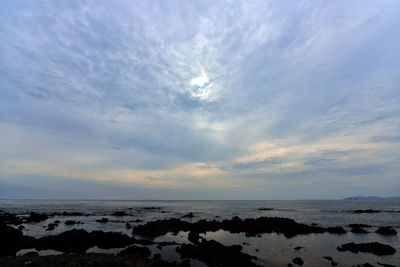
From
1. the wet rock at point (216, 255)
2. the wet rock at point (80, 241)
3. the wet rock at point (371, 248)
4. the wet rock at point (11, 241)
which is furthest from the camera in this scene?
the wet rock at point (80, 241)

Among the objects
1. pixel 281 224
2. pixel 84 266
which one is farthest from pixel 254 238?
pixel 84 266

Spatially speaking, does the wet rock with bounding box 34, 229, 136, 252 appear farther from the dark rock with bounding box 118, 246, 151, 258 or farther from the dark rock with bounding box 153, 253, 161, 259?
the dark rock with bounding box 153, 253, 161, 259

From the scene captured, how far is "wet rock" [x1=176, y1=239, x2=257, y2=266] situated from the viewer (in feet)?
67.8

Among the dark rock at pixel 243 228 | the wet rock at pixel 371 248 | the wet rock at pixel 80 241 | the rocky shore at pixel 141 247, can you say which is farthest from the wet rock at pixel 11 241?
the wet rock at pixel 371 248

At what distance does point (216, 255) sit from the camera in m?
22.6

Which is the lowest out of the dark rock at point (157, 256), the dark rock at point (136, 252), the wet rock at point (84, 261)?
the dark rock at point (157, 256)

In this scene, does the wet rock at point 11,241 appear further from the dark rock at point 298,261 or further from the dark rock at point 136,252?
the dark rock at point 298,261

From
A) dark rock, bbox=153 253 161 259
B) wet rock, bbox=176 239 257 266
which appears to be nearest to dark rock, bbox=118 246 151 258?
dark rock, bbox=153 253 161 259

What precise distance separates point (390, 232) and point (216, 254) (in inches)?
1413

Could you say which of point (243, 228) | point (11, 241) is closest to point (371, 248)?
point (243, 228)

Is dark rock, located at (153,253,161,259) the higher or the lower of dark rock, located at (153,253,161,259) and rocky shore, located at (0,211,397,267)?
the lower

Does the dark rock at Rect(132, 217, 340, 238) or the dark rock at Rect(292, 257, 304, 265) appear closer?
the dark rock at Rect(292, 257, 304, 265)

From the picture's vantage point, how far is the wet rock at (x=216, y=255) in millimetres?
20658

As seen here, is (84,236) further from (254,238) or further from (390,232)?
(390,232)
